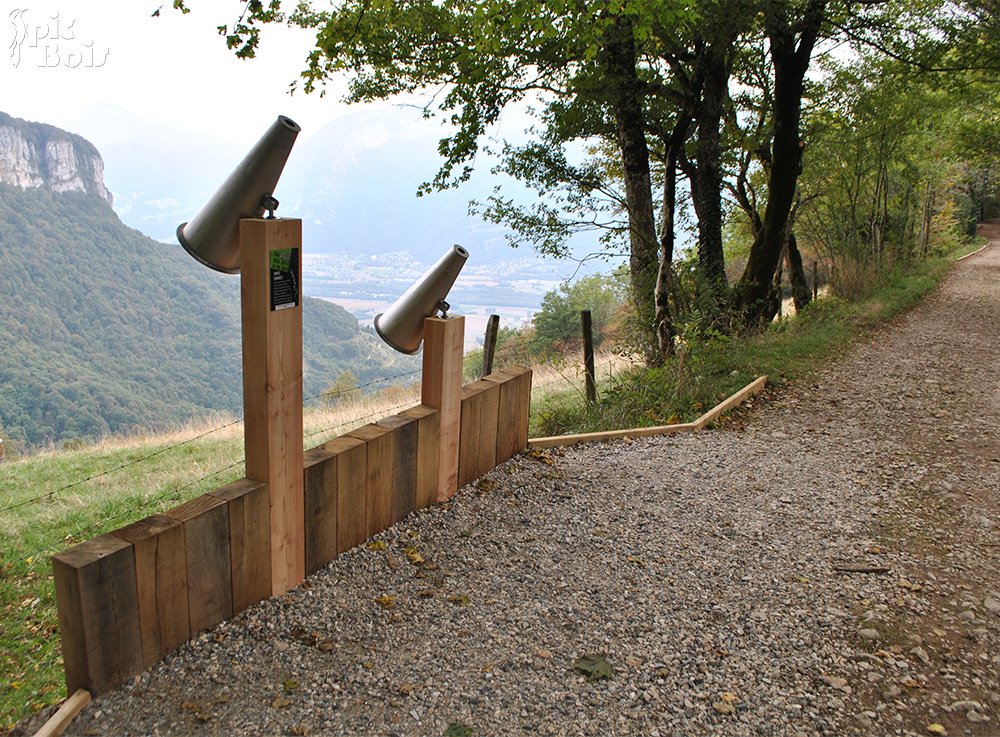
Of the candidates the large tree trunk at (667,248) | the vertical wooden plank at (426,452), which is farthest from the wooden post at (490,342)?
the vertical wooden plank at (426,452)

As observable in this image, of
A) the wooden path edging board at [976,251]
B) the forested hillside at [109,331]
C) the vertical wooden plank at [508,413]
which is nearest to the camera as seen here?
the vertical wooden plank at [508,413]

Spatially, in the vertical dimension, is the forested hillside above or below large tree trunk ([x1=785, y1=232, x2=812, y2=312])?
below

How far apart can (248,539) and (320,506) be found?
1.29 ft

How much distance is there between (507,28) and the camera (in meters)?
6.15

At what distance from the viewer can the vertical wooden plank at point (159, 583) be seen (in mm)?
2316

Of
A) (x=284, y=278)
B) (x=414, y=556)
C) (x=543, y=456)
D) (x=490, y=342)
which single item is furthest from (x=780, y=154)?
(x=284, y=278)

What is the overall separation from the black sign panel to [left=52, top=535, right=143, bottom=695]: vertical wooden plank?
96cm

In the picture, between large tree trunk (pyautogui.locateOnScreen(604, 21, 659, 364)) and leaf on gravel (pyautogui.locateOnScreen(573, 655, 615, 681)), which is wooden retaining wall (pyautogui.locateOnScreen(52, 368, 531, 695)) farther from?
large tree trunk (pyautogui.locateOnScreen(604, 21, 659, 364))

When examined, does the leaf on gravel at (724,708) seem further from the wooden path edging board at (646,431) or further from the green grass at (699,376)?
the green grass at (699,376)

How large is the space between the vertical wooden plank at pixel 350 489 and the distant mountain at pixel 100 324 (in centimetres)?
2341

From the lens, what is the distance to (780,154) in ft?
30.0

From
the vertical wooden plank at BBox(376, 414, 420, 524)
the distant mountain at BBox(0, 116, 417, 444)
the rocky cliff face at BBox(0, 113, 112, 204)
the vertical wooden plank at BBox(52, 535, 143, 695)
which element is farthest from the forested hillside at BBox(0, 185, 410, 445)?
the vertical wooden plank at BBox(52, 535, 143, 695)

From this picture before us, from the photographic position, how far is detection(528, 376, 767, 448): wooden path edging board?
16.1ft

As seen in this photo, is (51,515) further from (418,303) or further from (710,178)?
(710,178)
